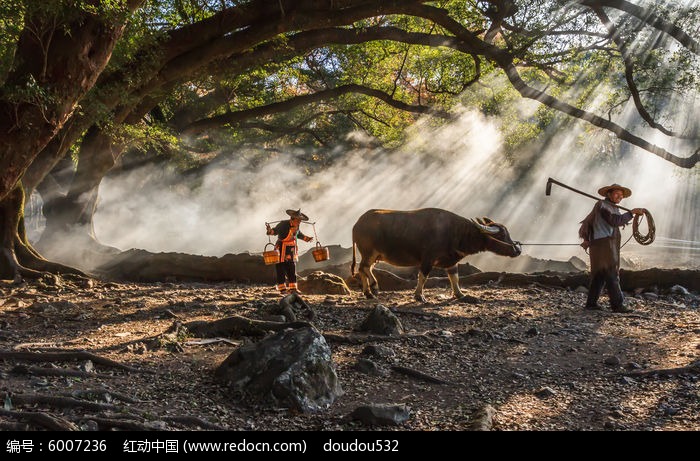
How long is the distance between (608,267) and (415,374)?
5.98 m

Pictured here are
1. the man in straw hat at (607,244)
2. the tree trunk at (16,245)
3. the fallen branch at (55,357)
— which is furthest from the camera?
the tree trunk at (16,245)

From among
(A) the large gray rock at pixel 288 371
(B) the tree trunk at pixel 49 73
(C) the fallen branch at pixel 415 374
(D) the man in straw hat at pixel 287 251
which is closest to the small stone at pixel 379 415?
(A) the large gray rock at pixel 288 371

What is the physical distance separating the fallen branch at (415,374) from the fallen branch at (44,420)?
337 cm

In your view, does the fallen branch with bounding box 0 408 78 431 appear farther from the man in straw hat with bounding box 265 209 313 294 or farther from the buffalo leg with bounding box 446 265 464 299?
the buffalo leg with bounding box 446 265 464 299

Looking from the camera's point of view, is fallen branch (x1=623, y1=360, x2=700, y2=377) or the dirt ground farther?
fallen branch (x1=623, y1=360, x2=700, y2=377)

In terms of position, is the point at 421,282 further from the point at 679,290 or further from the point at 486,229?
the point at 679,290

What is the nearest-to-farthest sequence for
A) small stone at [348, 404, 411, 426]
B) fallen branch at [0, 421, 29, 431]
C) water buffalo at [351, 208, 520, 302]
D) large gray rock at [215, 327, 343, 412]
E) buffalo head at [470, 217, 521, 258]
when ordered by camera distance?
fallen branch at [0, 421, 29, 431] < small stone at [348, 404, 411, 426] < large gray rock at [215, 327, 343, 412] < water buffalo at [351, 208, 520, 302] < buffalo head at [470, 217, 521, 258]

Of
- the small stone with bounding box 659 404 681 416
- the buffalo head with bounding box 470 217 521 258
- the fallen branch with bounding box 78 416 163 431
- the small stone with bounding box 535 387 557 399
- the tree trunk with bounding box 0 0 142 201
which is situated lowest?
the small stone with bounding box 659 404 681 416

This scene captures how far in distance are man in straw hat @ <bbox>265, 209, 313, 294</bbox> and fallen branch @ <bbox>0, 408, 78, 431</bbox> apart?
7799mm

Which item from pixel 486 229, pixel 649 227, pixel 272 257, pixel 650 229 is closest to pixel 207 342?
pixel 272 257

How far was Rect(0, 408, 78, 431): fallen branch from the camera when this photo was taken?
14.2 feet

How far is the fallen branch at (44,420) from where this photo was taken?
4320 millimetres

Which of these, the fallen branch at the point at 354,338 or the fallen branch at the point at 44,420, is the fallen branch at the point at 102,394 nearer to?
the fallen branch at the point at 44,420

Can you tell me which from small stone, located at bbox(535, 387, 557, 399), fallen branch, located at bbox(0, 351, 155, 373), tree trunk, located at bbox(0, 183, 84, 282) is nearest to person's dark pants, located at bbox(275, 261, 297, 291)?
tree trunk, located at bbox(0, 183, 84, 282)
